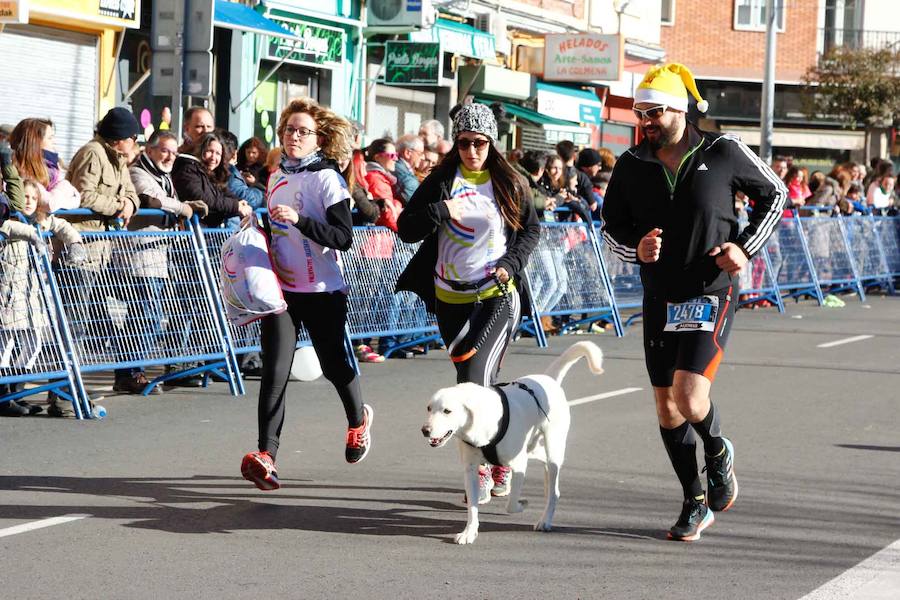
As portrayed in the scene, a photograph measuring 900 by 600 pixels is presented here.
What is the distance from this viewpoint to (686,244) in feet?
20.7

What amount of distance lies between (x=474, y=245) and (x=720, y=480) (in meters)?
1.66

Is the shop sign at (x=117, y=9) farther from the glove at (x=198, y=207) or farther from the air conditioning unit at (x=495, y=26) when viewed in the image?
the air conditioning unit at (x=495, y=26)

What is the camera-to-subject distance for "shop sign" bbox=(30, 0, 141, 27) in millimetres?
18188

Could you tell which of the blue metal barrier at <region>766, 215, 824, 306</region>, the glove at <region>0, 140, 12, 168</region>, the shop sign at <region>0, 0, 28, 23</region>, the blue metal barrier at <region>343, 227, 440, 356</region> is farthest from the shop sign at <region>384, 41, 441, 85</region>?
the glove at <region>0, 140, 12, 168</region>

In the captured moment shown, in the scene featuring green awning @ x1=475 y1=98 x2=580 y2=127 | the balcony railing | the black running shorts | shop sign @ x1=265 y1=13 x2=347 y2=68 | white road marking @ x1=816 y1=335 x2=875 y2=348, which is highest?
the balcony railing

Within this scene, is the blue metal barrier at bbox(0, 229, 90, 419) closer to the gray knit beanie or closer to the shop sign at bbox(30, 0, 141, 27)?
the gray knit beanie

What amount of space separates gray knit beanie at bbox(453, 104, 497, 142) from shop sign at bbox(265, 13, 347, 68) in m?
15.6

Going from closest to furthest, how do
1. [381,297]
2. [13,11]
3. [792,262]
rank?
[381,297]
[13,11]
[792,262]

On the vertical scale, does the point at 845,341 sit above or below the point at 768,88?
below

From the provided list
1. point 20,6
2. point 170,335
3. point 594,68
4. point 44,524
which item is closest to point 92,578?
point 44,524

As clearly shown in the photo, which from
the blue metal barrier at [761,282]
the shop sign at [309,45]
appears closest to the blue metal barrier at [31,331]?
the blue metal barrier at [761,282]

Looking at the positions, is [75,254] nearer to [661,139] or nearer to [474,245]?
[474,245]

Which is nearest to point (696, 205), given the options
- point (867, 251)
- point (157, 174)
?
point (157, 174)

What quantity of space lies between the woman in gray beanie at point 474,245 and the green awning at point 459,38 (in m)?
19.6
